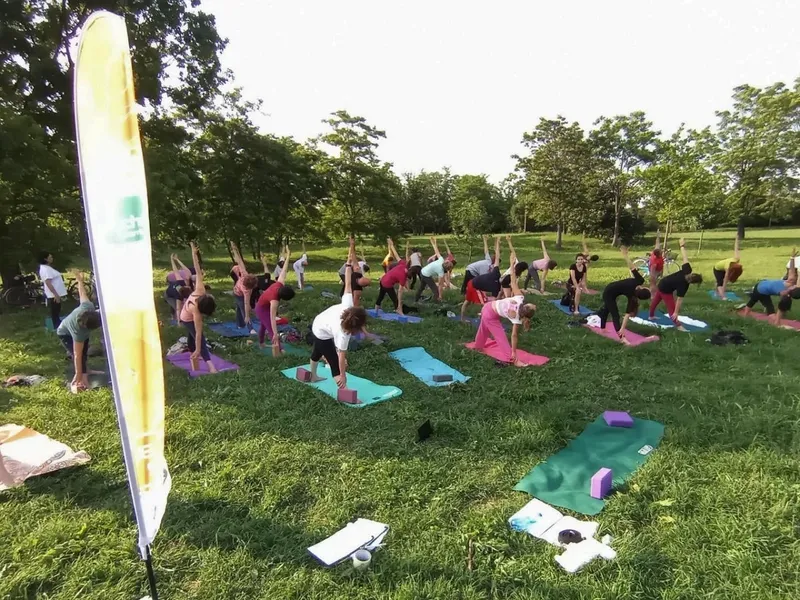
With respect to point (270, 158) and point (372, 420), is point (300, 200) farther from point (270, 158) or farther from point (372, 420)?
point (372, 420)

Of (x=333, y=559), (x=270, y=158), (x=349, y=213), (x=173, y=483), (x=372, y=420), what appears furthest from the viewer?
(x=349, y=213)

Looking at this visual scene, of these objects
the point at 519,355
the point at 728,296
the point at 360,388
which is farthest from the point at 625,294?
the point at 728,296

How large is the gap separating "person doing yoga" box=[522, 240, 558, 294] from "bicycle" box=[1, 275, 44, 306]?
13.4m

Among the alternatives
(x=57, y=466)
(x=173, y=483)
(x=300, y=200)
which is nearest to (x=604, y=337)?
(x=173, y=483)

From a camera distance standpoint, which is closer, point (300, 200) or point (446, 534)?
point (446, 534)

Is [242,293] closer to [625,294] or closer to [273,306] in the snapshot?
[273,306]

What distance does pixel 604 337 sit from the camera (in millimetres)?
9258

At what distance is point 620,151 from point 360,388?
31422 mm

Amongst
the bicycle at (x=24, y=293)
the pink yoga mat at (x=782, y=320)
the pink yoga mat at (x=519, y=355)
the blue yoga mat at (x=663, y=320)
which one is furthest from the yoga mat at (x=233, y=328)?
the pink yoga mat at (x=782, y=320)

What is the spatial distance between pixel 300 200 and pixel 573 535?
18970mm

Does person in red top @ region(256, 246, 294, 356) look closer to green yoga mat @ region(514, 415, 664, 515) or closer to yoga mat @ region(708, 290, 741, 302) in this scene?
green yoga mat @ region(514, 415, 664, 515)

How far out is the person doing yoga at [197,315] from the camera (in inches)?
267

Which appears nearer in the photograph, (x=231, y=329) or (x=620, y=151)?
(x=231, y=329)

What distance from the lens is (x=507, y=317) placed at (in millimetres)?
8133
